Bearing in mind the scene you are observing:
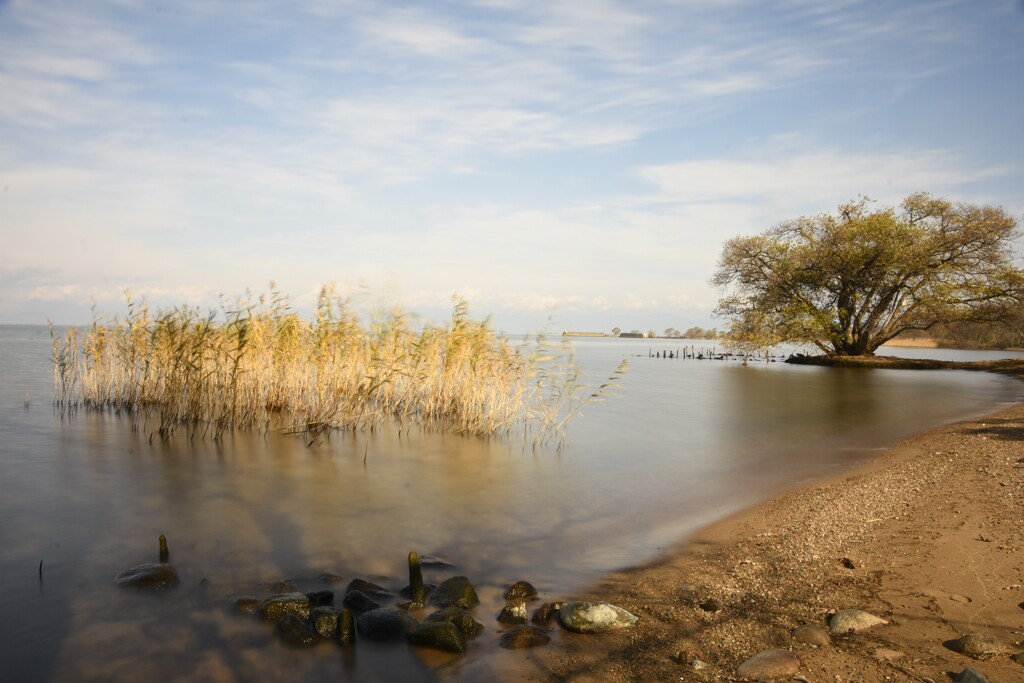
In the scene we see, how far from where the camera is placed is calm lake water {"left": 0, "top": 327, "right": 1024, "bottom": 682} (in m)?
5.23

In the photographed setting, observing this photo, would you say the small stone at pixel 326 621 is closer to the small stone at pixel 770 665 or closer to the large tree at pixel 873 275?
the small stone at pixel 770 665

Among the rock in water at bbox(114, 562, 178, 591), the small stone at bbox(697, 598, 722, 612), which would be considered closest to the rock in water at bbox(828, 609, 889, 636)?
the small stone at bbox(697, 598, 722, 612)

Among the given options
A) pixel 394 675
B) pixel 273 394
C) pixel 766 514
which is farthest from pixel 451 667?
pixel 273 394

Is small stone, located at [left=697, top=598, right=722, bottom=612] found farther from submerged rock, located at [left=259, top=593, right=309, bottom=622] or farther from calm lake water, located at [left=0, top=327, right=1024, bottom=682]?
submerged rock, located at [left=259, top=593, right=309, bottom=622]

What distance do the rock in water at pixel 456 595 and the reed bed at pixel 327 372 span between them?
8660 millimetres

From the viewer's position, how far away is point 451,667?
4.73 meters

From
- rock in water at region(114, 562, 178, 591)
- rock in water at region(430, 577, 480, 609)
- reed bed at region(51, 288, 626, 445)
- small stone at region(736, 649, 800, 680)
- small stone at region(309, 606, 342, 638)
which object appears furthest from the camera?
reed bed at region(51, 288, 626, 445)

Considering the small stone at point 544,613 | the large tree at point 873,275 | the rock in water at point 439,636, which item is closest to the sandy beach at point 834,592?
the small stone at point 544,613

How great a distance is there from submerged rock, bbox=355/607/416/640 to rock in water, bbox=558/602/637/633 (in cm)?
123

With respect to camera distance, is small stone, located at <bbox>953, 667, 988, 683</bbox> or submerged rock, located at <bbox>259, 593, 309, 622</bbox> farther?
submerged rock, located at <bbox>259, 593, 309, 622</bbox>

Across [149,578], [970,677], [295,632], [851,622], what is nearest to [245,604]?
[295,632]

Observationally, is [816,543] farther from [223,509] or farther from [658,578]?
[223,509]

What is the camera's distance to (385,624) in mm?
5258

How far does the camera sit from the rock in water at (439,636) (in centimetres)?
496
